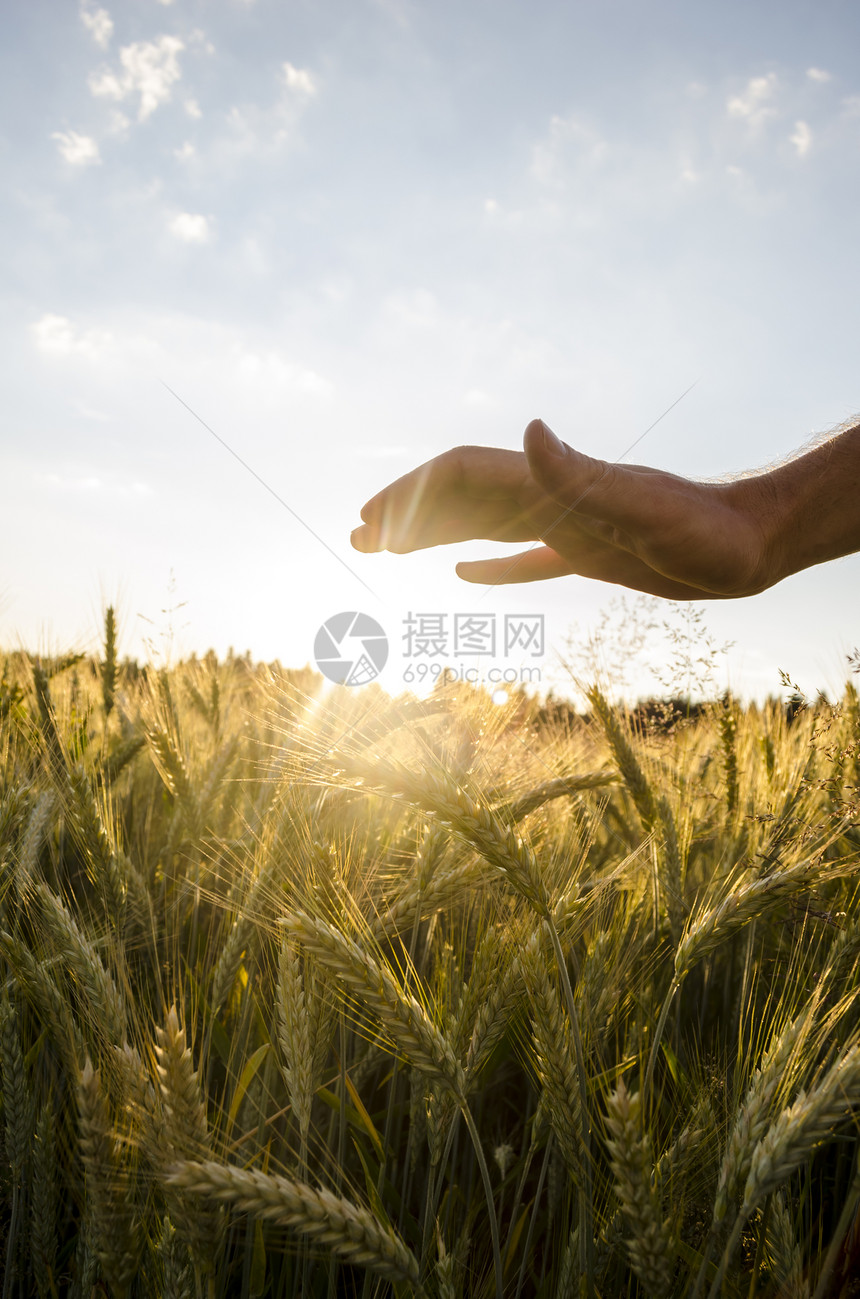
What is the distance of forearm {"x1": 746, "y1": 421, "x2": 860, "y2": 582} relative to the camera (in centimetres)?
199

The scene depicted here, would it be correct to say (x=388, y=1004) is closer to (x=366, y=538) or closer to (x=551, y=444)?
(x=551, y=444)

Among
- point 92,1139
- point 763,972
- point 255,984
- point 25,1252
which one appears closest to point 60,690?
point 255,984

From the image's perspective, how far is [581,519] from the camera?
6.97ft

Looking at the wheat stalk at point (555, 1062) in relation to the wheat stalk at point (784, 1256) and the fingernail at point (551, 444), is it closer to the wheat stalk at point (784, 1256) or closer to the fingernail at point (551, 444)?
the wheat stalk at point (784, 1256)

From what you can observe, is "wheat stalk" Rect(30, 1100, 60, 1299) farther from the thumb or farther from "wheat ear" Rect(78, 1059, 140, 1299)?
the thumb

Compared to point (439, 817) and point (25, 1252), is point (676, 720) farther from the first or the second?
point (25, 1252)

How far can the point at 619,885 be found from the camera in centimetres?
162

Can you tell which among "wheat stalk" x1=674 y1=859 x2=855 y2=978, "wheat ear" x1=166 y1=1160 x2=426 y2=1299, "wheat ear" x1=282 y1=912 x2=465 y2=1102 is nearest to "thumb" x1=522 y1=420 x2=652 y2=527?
"wheat stalk" x1=674 y1=859 x2=855 y2=978

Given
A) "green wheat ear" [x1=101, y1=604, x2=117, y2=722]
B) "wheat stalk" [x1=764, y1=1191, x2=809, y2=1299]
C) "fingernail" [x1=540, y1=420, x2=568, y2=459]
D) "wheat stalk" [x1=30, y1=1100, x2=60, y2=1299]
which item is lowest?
"wheat stalk" [x1=30, y1=1100, x2=60, y2=1299]

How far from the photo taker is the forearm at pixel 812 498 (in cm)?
199

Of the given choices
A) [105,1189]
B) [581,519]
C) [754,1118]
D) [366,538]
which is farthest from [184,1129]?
[581,519]

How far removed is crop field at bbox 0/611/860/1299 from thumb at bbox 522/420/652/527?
0.58m

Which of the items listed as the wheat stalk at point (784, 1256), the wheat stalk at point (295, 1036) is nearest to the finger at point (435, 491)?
the wheat stalk at point (295, 1036)

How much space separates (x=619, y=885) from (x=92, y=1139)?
3.81ft
